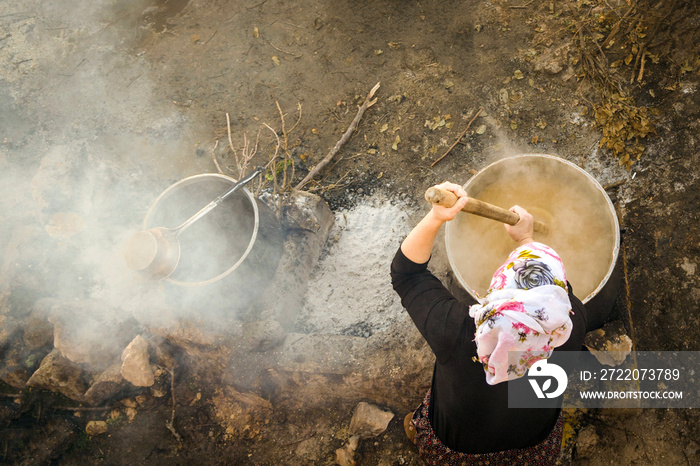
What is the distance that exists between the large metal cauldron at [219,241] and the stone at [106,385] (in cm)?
110

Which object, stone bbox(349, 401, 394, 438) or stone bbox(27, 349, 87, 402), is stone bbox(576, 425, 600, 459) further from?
stone bbox(27, 349, 87, 402)

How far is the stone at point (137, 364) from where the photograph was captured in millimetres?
3256

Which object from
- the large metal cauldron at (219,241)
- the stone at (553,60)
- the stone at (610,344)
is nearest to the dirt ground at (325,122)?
the stone at (553,60)

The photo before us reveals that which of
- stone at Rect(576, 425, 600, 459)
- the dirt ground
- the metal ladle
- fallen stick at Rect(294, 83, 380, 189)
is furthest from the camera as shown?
fallen stick at Rect(294, 83, 380, 189)

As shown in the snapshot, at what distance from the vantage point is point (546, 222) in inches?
108

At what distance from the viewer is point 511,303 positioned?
1648 mm

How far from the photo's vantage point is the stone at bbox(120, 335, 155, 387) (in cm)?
326

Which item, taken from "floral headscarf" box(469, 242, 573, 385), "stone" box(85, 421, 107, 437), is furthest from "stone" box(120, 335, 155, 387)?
"floral headscarf" box(469, 242, 573, 385)

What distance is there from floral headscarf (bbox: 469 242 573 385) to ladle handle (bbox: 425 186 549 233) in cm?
36

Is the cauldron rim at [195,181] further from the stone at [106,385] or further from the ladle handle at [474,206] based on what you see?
the stone at [106,385]

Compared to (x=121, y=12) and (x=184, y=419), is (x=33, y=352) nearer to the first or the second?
(x=184, y=419)

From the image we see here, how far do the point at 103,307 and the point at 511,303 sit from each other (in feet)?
10.4

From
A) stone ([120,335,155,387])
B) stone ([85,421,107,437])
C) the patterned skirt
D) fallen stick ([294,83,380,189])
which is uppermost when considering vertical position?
fallen stick ([294,83,380,189])

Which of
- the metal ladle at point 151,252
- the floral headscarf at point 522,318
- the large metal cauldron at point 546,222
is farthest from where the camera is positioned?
the large metal cauldron at point 546,222
